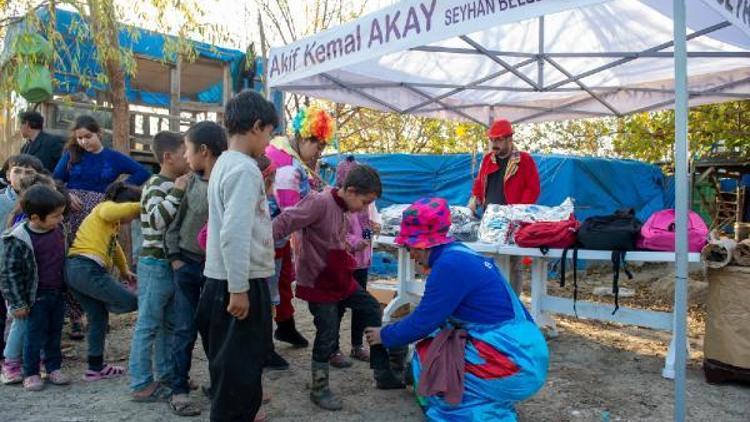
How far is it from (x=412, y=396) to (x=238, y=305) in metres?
1.64

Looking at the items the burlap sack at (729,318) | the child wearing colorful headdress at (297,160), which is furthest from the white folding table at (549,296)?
the child wearing colorful headdress at (297,160)

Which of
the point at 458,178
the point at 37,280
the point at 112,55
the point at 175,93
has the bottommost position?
the point at 37,280

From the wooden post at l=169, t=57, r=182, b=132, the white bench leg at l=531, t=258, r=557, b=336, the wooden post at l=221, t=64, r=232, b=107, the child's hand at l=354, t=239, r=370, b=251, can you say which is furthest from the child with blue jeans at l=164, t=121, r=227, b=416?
the wooden post at l=221, t=64, r=232, b=107

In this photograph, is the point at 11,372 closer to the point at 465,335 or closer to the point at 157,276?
the point at 157,276

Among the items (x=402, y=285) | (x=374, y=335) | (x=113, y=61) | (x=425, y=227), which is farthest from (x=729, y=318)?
(x=113, y=61)

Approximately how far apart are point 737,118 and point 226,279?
10407 mm

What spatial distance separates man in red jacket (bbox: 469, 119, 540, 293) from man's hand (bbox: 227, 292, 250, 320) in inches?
127

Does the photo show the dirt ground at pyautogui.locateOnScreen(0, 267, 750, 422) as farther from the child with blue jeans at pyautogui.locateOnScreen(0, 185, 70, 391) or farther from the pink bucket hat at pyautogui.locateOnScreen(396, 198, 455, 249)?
the pink bucket hat at pyautogui.locateOnScreen(396, 198, 455, 249)

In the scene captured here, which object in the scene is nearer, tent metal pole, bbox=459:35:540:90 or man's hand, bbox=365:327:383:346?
man's hand, bbox=365:327:383:346

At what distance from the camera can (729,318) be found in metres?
3.78

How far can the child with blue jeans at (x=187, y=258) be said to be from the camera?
122 inches

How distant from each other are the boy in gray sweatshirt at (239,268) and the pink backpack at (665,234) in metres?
2.70

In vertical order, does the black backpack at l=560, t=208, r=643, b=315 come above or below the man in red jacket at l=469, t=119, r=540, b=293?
below

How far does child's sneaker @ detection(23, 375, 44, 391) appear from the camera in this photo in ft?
11.7
